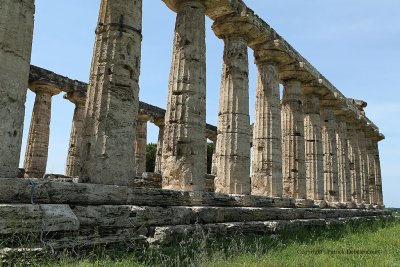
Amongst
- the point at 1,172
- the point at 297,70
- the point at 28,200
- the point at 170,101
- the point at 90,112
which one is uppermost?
the point at 297,70

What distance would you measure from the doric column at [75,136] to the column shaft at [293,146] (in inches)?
415

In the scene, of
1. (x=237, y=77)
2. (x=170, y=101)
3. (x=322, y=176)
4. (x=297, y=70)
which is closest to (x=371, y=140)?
(x=322, y=176)

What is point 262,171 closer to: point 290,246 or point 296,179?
point 296,179

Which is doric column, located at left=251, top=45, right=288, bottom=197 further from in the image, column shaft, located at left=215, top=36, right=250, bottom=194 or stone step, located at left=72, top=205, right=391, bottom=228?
column shaft, located at left=215, top=36, right=250, bottom=194

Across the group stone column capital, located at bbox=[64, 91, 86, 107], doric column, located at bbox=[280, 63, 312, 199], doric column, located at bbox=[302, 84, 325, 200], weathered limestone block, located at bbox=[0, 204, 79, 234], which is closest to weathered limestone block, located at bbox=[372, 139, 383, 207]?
doric column, located at bbox=[302, 84, 325, 200]

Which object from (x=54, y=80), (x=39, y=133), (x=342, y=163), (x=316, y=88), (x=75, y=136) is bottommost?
(x=342, y=163)

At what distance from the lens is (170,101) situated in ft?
36.4

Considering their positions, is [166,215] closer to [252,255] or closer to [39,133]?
[252,255]

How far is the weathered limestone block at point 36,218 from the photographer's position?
5.73 metres

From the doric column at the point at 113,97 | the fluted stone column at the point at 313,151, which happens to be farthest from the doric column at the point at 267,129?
the doric column at the point at 113,97

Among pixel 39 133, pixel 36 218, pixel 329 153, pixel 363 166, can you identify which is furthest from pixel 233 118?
pixel 363 166

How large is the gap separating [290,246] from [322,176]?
10974mm

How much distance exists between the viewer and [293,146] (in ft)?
56.6

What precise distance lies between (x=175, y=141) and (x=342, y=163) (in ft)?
50.4
